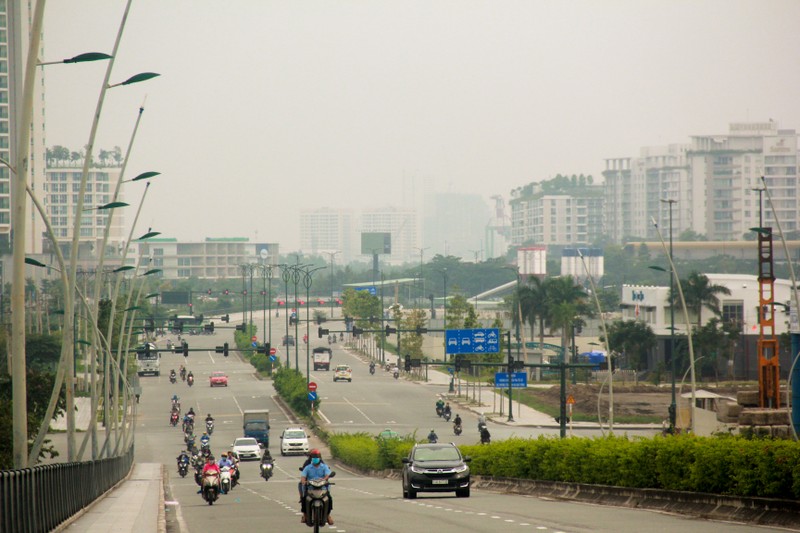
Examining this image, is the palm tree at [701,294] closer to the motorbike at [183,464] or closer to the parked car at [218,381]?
the parked car at [218,381]

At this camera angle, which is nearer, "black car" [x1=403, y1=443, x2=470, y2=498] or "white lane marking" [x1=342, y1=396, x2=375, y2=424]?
"black car" [x1=403, y1=443, x2=470, y2=498]

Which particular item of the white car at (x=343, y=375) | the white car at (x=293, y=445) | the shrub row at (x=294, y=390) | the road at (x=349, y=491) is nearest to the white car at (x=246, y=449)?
the road at (x=349, y=491)

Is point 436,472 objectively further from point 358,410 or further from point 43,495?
point 358,410

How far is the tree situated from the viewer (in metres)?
111

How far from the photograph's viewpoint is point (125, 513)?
29.7 meters

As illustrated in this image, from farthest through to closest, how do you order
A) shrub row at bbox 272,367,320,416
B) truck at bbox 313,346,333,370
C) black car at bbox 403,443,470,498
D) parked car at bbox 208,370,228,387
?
1. truck at bbox 313,346,333,370
2. parked car at bbox 208,370,228,387
3. shrub row at bbox 272,367,320,416
4. black car at bbox 403,443,470,498

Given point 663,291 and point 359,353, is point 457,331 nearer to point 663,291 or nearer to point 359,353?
point 663,291

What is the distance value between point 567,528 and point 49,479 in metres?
9.56

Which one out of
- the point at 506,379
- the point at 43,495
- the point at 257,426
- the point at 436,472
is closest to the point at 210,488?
the point at 436,472

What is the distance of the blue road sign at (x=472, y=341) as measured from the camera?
264 feet

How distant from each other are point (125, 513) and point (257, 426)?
49.2 metres

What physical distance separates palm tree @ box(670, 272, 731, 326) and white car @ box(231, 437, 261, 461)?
5454 centimetres

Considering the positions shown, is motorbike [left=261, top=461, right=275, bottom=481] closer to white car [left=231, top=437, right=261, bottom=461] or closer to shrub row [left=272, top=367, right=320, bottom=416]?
white car [left=231, top=437, right=261, bottom=461]

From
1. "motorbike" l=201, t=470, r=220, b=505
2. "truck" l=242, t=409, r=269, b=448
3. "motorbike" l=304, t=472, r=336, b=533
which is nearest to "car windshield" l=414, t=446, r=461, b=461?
"motorbike" l=201, t=470, r=220, b=505
